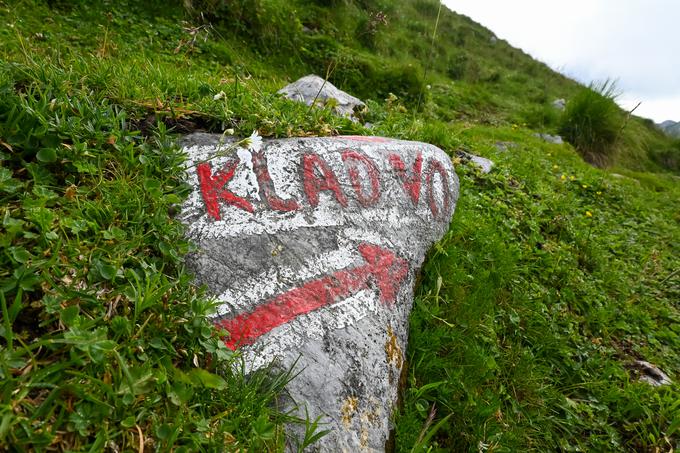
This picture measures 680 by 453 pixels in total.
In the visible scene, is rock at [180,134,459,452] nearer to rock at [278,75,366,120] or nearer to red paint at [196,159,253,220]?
red paint at [196,159,253,220]

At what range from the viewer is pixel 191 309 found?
58.6 inches

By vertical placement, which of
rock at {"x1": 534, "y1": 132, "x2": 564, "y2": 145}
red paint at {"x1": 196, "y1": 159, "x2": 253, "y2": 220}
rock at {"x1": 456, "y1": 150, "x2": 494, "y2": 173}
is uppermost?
rock at {"x1": 534, "y1": 132, "x2": 564, "y2": 145}

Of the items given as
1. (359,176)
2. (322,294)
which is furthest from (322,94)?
(322,294)

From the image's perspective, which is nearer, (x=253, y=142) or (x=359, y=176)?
(x=253, y=142)

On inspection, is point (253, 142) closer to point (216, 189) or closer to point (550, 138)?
point (216, 189)

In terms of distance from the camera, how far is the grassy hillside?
1191 mm

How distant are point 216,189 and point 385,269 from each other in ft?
3.14

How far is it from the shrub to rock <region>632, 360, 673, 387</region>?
6018 millimetres

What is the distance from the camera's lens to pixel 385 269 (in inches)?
86.4

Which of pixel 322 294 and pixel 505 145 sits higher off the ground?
pixel 505 145

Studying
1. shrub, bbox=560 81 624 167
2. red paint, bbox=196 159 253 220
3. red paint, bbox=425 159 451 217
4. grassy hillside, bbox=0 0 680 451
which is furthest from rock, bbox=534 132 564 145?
red paint, bbox=196 159 253 220

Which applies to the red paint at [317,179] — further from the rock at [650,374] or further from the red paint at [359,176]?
the rock at [650,374]

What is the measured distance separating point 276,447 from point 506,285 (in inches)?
84.7

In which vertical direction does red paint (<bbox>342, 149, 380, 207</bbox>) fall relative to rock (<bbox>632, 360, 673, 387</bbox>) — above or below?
above
